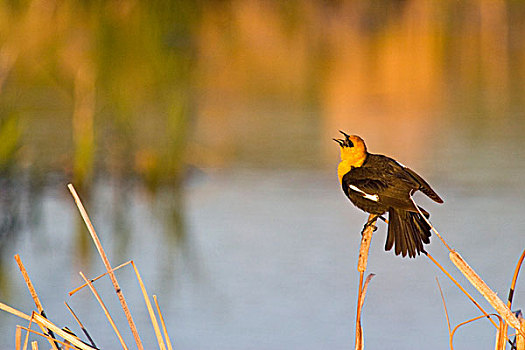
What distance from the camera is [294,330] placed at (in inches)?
123

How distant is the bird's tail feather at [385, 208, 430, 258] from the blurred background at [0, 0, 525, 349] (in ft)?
4.27

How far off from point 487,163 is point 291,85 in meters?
2.36

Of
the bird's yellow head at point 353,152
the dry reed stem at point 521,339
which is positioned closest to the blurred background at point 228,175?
the bird's yellow head at point 353,152

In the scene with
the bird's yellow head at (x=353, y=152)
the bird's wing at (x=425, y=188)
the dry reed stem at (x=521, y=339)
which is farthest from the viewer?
the bird's yellow head at (x=353, y=152)

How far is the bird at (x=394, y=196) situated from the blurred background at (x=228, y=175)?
4.19 feet

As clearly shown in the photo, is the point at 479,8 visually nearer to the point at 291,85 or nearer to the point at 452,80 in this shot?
the point at 452,80

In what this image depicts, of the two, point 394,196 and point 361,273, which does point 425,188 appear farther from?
point 361,273

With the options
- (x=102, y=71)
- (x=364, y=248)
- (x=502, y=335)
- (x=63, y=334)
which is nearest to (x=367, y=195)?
(x=364, y=248)

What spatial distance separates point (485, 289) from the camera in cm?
134

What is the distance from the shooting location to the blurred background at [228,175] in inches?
132

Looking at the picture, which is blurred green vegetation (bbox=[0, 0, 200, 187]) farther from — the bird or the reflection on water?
the bird

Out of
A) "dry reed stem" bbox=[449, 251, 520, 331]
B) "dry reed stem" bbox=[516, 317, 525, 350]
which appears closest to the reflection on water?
"dry reed stem" bbox=[516, 317, 525, 350]

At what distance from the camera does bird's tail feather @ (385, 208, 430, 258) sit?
1.78 metres

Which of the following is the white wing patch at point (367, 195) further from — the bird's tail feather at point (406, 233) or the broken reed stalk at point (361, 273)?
the broken reed stalk at point (361, 273)
